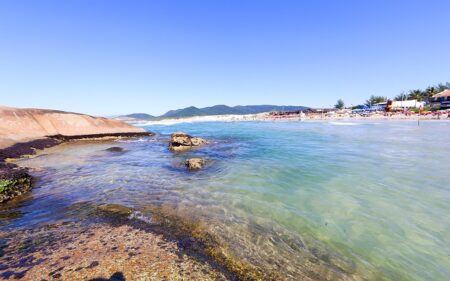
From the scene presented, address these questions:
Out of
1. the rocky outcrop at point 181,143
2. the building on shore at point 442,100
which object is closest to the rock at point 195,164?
the rocky outcrop at point 181,143

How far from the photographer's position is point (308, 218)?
586 centimetres

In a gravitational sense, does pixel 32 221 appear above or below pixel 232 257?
above

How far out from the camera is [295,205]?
6.62 meters

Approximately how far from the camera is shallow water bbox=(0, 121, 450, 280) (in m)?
4.31

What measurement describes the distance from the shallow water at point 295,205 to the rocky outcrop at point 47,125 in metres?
5.25

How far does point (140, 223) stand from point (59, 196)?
325 cm

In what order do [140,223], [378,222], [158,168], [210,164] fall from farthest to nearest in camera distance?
[210,164] < [158,168] < [378,222] < [140,223]

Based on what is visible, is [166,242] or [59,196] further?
[59,196]

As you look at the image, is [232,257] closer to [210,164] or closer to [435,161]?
[210,164]

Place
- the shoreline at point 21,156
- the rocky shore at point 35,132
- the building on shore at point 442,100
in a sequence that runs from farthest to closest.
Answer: the building on shore at point 442,100, the rocky shore at point 35,132, the shoreline at point 21,156

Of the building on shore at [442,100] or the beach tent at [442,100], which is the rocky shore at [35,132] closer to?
the building on shore at [442,100]

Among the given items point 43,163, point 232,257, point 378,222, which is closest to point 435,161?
point 378,222

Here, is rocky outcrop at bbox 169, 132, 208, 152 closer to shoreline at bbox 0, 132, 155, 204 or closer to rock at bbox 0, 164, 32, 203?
shoreline at bbox 0, 132, 155, 204

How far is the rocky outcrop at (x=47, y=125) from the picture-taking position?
15.4m
